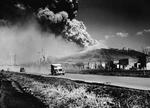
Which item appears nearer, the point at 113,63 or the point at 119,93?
the point at 119,93

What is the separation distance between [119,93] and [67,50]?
171652 millimetres

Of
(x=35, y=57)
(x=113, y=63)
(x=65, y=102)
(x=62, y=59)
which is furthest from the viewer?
(x=62, y=59)

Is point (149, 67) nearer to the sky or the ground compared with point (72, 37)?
nearer to the ground

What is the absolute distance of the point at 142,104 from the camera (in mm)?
13289

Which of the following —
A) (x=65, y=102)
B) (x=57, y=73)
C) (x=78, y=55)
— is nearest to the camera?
(x=65, y=102)

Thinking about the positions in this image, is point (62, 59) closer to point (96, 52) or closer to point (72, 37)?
point (72, 37)

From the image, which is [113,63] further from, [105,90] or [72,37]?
[72,37]

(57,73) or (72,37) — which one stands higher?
(72,37)

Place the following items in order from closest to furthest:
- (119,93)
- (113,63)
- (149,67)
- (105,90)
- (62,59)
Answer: (119,93) < (105,90) < (149,67) < (113,63) < (62,59)

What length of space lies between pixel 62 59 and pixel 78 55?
1756 cm

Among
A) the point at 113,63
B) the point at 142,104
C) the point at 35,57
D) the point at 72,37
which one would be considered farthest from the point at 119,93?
the point at 72,37

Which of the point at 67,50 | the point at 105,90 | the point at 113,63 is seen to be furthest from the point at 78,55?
the point at 105,90

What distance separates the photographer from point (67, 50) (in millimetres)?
188750

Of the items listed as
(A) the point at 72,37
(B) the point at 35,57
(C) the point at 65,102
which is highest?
(A) the point at 72,37
